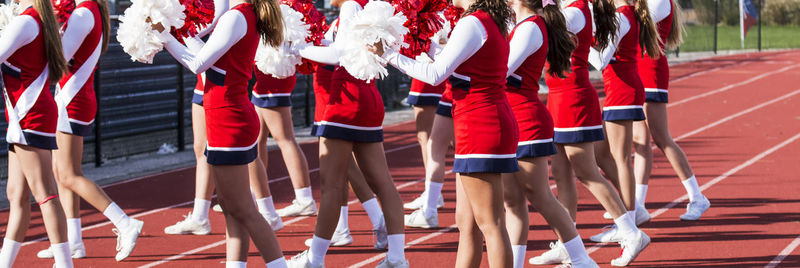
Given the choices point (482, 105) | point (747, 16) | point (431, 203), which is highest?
point (482, 105)

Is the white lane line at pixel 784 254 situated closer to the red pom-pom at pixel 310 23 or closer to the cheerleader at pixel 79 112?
the red pom-pom at pixel 310 23

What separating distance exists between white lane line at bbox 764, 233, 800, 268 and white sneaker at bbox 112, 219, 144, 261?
3568 mm

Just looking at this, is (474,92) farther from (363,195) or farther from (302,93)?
(302,93)

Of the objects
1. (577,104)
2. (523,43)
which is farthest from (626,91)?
(523,43)

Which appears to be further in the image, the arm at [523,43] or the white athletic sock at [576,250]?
the white athletic sock at [576,250]

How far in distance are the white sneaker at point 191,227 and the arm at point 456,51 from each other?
315 cm

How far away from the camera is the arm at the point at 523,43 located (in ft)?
15.6

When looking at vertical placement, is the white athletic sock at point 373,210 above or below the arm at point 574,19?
below

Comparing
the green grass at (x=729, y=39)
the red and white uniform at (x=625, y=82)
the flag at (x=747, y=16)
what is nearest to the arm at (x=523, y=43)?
the red and white uniform at (x=625, y=82)

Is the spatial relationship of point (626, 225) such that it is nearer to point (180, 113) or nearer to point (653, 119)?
point (653, 119)

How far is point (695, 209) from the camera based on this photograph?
24.9 feet

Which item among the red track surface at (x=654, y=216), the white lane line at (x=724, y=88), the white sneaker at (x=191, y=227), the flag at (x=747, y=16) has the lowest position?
the flag at (x=747, y=16)

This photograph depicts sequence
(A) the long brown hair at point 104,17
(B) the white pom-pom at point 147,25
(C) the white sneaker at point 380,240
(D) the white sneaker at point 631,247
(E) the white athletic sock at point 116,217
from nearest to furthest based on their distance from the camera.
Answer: (B) the white pom-pom at point 147,25 → (A) the long brown hair at point 104,17 → (D) the white sneaker at point 631,247 → (E) the white athletic sock at point 116,217 → (C) the white sneaker at point 380,240

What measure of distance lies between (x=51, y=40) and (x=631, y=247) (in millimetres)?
3234
